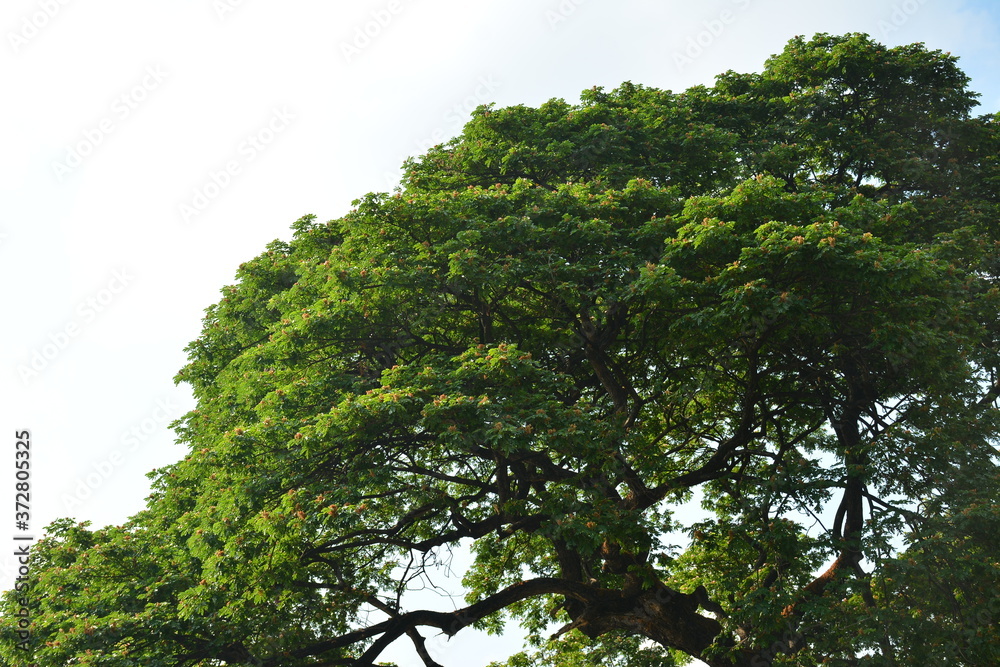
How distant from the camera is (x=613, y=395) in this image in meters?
12.5

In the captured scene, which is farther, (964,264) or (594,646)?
(594,646)

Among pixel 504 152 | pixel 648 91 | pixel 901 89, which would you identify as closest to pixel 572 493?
pixel 504 152

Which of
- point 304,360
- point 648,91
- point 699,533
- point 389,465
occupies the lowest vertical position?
point 699,533

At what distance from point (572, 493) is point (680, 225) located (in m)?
3.99

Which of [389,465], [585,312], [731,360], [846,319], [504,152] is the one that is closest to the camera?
[389,465]

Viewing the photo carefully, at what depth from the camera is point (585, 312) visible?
37.8ft

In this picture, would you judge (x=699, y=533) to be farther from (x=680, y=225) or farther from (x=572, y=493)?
(x=680, y=225)

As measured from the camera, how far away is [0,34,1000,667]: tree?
375 inches

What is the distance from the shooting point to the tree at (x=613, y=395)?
952cm

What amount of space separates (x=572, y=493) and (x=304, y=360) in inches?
162

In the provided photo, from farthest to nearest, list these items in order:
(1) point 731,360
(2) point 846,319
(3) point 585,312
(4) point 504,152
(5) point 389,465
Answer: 1. (4) point 504,152
2. (1) point 731,360
3. (3) point 585,312
4. (2) point 846,319
5. (5) point 389,465

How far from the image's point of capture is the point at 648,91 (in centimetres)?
1514

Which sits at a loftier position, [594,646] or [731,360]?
[731,360]

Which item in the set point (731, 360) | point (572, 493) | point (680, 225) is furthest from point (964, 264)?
point (572, 493)
